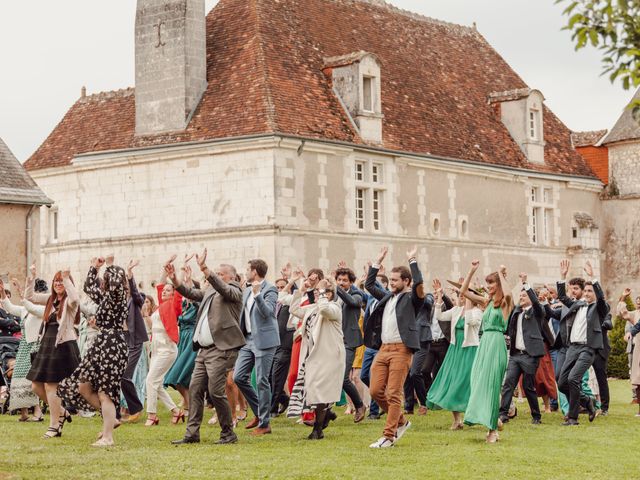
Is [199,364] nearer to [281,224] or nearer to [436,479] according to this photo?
[436,479]

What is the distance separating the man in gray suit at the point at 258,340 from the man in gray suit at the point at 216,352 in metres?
1.15

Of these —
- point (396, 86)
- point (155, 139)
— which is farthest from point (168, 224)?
point (396, 86)

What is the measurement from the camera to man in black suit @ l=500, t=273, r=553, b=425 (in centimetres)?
1670

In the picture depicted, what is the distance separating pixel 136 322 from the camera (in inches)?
703

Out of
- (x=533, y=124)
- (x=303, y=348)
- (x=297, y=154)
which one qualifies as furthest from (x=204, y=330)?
(x=533, y=124)

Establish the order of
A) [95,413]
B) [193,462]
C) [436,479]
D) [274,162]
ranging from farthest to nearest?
[274,162]
[95,413]
[193,462]
[436,479]

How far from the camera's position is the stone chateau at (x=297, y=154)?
33.0 metres

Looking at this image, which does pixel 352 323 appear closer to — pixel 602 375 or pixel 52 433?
pixel 602 375

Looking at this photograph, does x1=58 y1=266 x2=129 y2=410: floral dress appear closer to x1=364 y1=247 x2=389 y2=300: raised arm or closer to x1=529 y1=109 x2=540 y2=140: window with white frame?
x1=364 y1=247 x2=389 y2=300: raised arm

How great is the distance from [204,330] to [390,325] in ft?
6.93

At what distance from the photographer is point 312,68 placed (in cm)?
3531

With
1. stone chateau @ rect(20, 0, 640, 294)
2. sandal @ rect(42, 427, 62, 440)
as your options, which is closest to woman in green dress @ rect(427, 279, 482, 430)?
sandal @ rect(42, 427, 62, 440)

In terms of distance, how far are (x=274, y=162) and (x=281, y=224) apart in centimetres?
157

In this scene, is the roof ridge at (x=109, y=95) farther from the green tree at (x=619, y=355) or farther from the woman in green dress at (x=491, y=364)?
the woman in green dress at (x=491, y=364)
